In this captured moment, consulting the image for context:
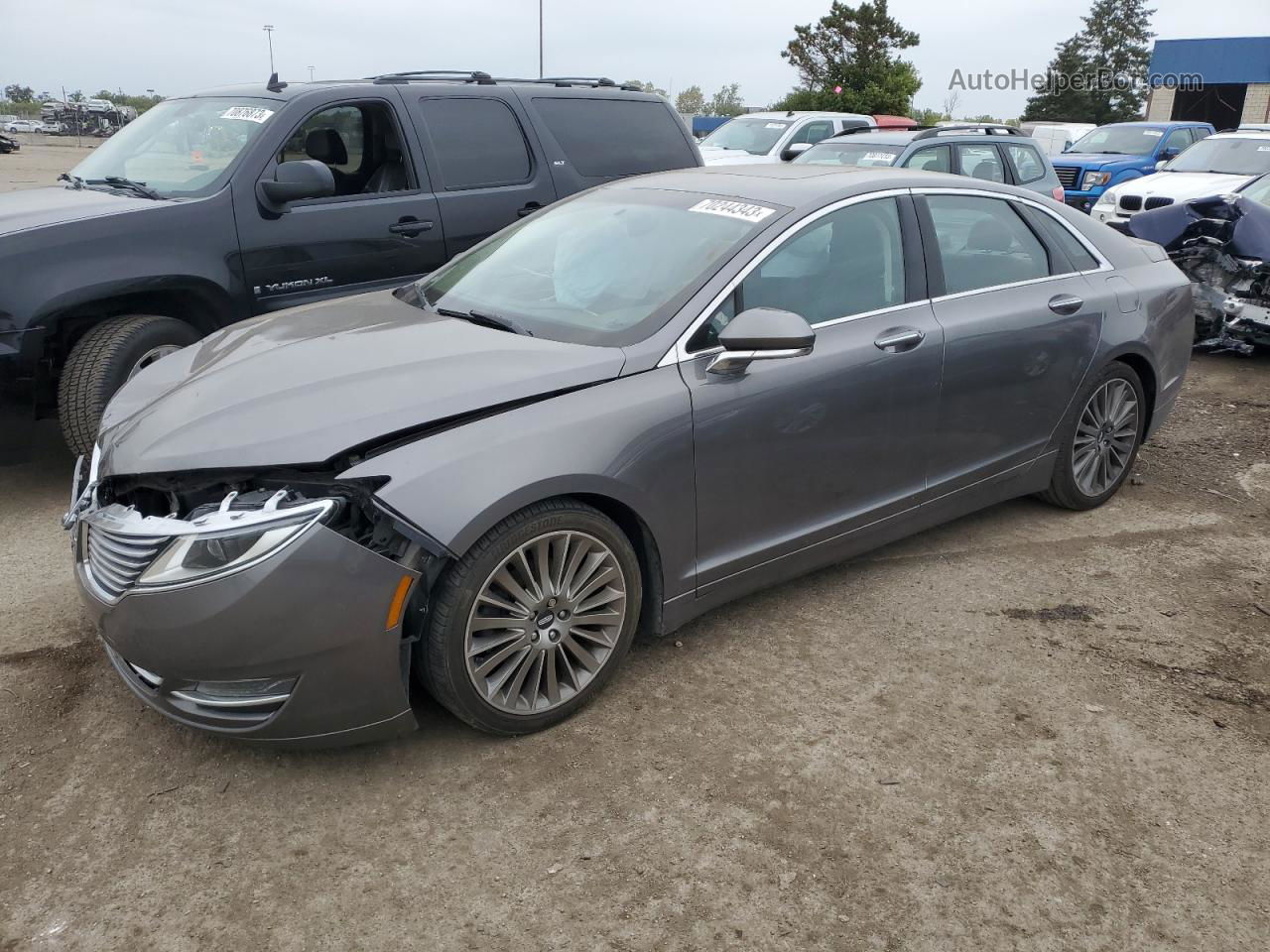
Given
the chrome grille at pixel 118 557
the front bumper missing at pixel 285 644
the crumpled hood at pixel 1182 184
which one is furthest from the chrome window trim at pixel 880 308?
the crumpled hood at pixel 1182 184

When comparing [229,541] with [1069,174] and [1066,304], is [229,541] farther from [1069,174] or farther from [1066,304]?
[1069,174]

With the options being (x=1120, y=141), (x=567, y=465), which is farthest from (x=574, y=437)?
(x=1120, y=141)

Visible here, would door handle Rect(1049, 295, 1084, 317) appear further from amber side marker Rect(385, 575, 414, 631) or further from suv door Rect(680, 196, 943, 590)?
amber side marker Rect(385, 575, 414, 631)

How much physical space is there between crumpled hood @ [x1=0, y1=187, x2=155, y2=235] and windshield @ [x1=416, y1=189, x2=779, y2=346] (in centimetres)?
188

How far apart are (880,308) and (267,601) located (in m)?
2.41

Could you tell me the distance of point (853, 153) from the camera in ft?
36.8

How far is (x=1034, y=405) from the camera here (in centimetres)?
434

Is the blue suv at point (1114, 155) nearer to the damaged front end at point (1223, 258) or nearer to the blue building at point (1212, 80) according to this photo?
the damaged front end at point (1223, 258)

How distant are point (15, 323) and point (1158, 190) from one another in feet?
41.4

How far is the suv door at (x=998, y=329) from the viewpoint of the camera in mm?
4008

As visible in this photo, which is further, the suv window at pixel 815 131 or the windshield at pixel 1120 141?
the windshield at pixel 1120 141

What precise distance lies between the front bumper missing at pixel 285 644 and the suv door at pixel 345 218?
115 inches

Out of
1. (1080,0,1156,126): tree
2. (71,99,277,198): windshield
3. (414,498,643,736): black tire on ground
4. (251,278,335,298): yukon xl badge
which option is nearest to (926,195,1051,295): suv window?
(414,498,643,736): black tire on ground

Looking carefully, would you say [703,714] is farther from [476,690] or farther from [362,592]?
[362,592]
